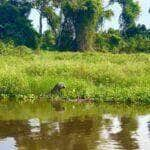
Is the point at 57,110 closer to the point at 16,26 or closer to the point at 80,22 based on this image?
the point at 80,22

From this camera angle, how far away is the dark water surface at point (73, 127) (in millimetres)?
12322

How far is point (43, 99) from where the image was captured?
64.1 ft

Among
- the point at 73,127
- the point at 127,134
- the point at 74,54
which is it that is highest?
the point at 74,54

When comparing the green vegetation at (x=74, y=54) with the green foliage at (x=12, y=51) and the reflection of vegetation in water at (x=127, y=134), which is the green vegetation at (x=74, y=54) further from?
the reflection of vegetation in water at (x=127, y=134)

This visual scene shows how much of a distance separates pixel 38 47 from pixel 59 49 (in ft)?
6.79

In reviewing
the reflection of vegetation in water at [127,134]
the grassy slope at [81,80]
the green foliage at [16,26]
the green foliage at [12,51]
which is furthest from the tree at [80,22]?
the reflection of vegetation in water at [127,134]

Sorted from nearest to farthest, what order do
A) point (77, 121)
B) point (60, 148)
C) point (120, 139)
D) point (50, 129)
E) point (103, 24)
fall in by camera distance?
point (60, 148)
point (120, 139)
point (50, 129)
point (77, 121)
point (103, 24)

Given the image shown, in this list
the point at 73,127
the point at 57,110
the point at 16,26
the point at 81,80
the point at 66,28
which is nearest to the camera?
the point at 73,127

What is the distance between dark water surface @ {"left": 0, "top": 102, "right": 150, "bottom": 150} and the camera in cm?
1232

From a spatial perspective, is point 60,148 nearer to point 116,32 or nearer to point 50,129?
point 50,129

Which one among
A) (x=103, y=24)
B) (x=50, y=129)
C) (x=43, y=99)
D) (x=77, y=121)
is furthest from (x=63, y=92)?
(x=103, y=24)

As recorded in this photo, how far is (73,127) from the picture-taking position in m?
14.6

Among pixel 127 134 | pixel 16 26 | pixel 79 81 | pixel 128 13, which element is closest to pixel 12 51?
pixel 16 26

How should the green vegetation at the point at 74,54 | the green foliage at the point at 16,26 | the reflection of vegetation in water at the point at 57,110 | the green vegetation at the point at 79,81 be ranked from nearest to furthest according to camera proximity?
the reflection of vegetation in water at the point at 57,110 < the green vegetation at the point at 79,81 < the green vegetation at the point at 74,54 < the green foliage at the point at 16,26
